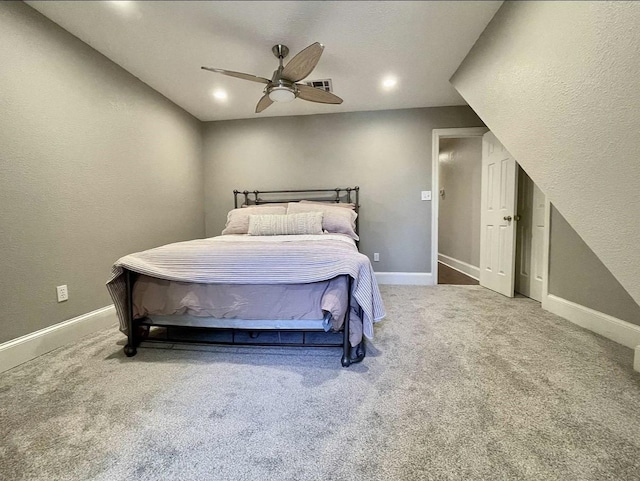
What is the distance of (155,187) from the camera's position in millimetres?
2572

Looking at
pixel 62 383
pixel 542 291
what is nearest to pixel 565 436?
pixel 542 291

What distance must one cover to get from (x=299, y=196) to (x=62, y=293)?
2.40m

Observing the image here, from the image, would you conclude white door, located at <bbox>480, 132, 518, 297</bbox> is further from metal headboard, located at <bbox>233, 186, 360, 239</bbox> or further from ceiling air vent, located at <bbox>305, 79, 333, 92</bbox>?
ceiling air vent, located at <bbox>305, 79, 333, 92</bbox>

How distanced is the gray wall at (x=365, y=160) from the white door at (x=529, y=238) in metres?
0.91

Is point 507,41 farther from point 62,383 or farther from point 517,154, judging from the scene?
point 62,383

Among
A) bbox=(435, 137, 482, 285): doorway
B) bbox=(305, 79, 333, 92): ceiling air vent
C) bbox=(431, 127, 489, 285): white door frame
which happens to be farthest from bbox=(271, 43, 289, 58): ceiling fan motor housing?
bbox=(435, 137, 482, 285): doorway

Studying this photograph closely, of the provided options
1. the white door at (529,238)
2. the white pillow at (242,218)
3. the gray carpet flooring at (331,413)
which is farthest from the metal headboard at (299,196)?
the gray carpet flooring at (331,413)

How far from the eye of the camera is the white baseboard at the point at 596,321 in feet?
5.21

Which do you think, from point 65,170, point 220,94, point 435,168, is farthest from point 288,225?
point 435,168

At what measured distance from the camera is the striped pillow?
2484mm

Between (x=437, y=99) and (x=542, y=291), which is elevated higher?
(x=437, y=99)

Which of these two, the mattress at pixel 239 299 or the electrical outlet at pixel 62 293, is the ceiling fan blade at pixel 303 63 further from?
the electrical outlet at pixel 62 293

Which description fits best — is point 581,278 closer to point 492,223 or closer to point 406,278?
point 492,223

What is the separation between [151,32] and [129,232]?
5.14 ft
